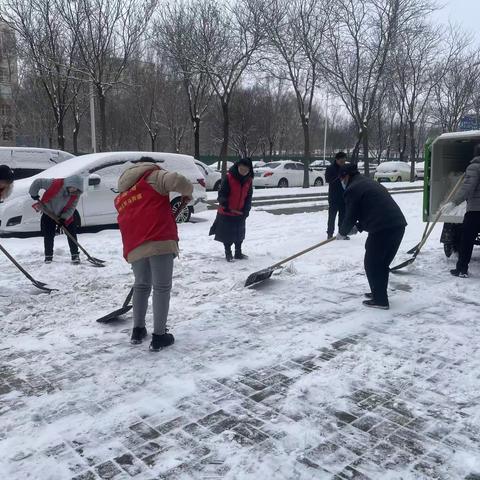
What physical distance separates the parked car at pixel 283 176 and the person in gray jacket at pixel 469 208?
19.2 metres

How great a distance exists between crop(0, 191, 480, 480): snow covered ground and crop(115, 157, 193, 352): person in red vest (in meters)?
0.50

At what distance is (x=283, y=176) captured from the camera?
26438mm

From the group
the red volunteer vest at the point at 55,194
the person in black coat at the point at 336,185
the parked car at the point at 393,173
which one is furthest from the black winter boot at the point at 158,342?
the parked car at the point at 393,173

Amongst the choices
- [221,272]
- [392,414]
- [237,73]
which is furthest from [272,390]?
[237,73]

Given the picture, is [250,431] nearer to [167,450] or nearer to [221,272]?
[167,450]

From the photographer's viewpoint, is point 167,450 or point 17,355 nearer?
point 167,450

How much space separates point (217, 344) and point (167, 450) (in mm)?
1565

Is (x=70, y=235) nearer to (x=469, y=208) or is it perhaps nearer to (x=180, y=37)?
(x=469, y=208)

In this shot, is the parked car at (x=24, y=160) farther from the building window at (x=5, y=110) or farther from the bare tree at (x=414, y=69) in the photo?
the building window at (x=5, y=110)

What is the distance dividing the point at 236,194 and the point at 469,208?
10.5 feet

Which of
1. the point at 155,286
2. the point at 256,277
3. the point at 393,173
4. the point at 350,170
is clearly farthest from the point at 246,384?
the point at 393,173

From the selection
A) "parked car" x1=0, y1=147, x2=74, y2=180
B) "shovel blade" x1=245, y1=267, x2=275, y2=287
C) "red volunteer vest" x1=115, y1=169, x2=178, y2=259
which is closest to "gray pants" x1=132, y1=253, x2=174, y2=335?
"red volunteer vest" x1=115, y1=169, x2=178, y2=259

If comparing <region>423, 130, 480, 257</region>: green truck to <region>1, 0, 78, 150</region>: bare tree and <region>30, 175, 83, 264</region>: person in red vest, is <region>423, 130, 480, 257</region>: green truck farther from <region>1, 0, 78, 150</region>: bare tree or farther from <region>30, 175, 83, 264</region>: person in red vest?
<region>1, 0, 78, 150</region>: bare tree

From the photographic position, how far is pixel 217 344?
4.32m
